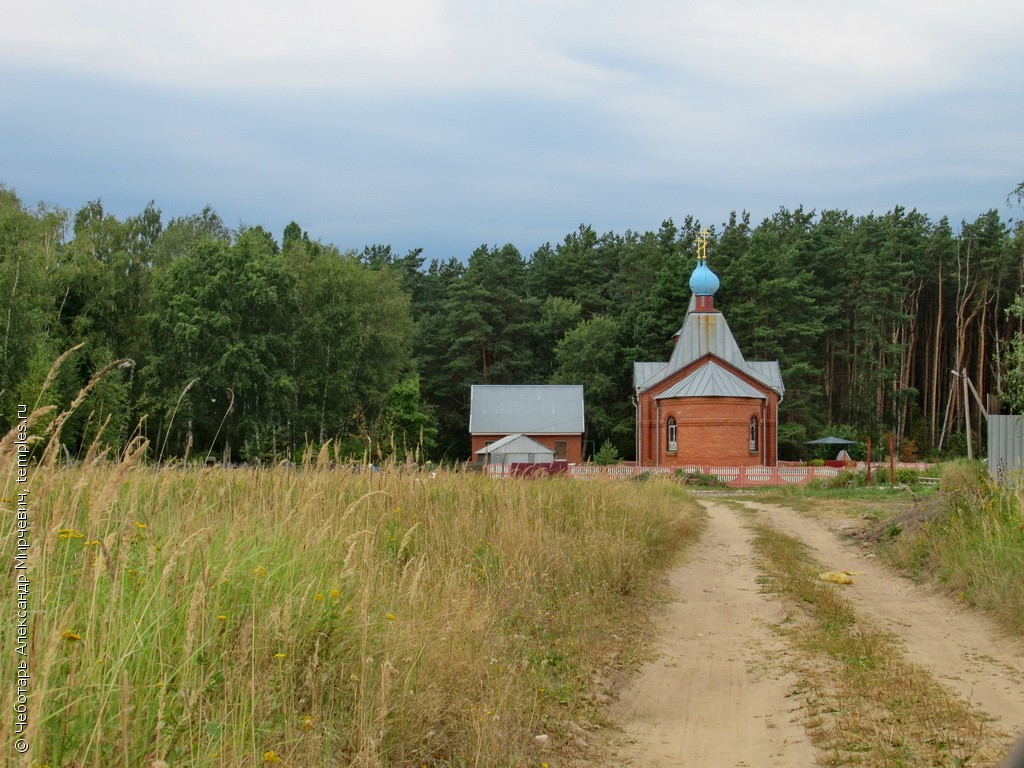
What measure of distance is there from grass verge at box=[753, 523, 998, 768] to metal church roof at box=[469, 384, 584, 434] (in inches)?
1797

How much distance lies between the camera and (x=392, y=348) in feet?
174

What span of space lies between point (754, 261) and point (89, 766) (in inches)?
2353

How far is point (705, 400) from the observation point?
45.6 metres

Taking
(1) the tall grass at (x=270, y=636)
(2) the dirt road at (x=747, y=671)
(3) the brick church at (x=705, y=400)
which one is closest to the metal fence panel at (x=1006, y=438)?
(2) the dirt road at (x=747, y=671)

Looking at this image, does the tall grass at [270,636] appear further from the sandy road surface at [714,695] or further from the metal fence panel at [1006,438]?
the metal fence panel at [1006,438]

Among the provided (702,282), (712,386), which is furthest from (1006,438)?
(702,282)

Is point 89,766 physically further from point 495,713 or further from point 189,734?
point 495,713

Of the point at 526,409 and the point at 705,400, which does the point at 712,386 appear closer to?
the point at 705,400

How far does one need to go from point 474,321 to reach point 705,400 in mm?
23958

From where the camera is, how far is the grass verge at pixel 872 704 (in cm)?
511

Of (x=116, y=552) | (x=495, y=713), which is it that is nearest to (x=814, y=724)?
(x=495, y=713)

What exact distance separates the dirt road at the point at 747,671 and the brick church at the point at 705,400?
3341cm

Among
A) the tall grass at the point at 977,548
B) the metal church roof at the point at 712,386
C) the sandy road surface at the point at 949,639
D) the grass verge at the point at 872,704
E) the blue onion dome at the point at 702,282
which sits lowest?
the sandy road surface at the point at 949,639

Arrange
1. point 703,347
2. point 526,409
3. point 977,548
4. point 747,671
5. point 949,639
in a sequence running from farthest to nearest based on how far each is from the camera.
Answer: point 526,409
point 703,347
point 977,548
point 949,639
point 747,671
